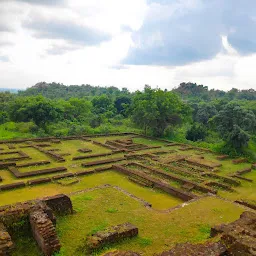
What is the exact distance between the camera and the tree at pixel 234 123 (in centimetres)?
1967

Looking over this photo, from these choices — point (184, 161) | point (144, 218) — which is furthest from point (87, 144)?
point (144, 218)

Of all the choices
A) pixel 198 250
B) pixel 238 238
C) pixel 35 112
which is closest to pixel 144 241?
→ pixel 198 250

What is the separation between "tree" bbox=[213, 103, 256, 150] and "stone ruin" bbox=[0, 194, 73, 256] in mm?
15333

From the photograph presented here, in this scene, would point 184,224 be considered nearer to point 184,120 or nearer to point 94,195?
point 94,195

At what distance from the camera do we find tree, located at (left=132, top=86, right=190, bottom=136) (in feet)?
84.6

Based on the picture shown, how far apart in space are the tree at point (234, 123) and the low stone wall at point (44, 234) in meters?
15.9

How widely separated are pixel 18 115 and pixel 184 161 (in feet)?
60.5

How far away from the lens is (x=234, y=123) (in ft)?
65.4

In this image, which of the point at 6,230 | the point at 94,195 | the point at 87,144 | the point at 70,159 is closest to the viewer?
the point at 6,230

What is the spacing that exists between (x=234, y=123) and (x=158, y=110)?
7.99 m

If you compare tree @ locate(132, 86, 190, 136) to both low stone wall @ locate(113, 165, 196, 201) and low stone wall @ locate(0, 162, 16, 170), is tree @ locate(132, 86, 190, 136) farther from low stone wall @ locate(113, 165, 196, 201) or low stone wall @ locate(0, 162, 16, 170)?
low stone wall @ locate(0, 162, 16, 170)

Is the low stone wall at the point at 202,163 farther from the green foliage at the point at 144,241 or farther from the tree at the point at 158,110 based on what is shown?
the green foliage at the point at 144,241

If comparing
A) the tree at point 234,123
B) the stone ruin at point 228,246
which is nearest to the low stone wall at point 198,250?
the stone ruin at point 228,246

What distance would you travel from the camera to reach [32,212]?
7.46 meters
